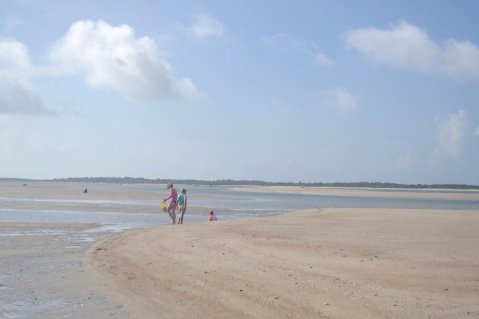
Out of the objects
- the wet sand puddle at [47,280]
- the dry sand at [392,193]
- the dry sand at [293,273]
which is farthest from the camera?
the dry sand at [392,193]

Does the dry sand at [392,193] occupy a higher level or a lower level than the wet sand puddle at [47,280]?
higher

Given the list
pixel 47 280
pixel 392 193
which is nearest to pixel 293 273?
pixel 47 280

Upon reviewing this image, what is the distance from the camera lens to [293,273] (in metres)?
9.91

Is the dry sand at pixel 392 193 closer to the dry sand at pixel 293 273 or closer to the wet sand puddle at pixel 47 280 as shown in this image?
the dry sand at pixel 293 273

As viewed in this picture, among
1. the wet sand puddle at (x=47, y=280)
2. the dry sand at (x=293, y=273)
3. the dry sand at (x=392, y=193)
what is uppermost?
the dry sand at (x=392, y=193)

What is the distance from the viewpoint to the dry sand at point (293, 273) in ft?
25.2

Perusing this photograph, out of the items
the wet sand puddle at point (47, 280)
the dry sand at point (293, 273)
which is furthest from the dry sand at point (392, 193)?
the wet sand puddle at point (47, 280)

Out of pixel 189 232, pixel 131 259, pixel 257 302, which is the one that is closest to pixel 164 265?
pixel 131 259

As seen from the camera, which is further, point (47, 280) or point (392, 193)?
point (392, 193)

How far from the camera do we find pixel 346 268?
10320 mm

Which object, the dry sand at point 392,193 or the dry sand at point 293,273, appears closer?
the dry sand at point 293,273

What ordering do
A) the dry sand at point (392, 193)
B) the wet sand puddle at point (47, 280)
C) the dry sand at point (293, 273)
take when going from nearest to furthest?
the dry sand at point (293, 273)
the wet sand puddle at point (47, 280)
the dry sand at point (392, 193)

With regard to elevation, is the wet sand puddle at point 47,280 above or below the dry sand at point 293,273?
below

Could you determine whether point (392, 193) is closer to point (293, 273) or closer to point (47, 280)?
point (293, 273)
